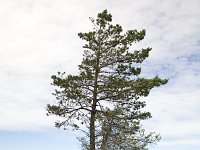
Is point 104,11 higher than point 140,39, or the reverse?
point 104,11

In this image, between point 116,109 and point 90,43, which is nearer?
point 116,109

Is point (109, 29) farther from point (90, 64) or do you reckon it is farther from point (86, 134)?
point (86, 134)

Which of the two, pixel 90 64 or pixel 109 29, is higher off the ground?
pixel 109 29

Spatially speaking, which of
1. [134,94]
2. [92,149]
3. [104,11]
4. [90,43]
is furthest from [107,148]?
[104,11]

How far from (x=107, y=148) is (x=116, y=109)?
12.0 feet

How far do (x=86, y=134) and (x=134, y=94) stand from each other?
5.07 meters

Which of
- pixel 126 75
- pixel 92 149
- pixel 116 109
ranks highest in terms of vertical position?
pixel 126 75

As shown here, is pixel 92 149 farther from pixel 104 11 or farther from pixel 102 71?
pixel 104 11

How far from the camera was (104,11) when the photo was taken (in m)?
37.8

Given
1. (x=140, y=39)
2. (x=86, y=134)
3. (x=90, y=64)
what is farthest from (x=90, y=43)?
(x=86, y=134)

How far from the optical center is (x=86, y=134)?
117 ft

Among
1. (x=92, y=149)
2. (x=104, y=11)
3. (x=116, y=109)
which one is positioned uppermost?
(x=104, y=11)

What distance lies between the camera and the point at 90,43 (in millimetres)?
37344

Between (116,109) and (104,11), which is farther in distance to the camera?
(104,11)
